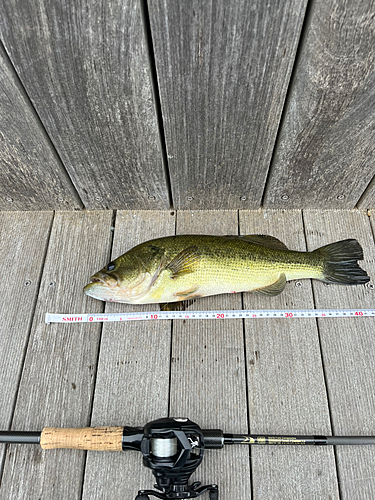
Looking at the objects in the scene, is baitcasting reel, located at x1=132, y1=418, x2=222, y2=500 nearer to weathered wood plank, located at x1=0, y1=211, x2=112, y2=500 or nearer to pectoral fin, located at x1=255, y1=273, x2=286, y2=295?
weathered wood plank, located at x1=0, y1=211, x2=112, y2=500

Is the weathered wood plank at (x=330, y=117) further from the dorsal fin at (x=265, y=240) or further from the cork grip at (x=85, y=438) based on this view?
the cork grip at (x=85, y=438)

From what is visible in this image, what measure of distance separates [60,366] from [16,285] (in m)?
0.66

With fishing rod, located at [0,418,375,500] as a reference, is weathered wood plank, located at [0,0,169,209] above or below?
above

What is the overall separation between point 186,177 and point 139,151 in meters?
0.36

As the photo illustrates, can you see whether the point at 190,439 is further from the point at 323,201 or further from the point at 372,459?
the point at 323,201

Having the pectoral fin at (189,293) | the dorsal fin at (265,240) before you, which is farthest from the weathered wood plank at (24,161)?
the dorsal fin at (265,240)

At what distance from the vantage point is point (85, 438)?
179 centimetres

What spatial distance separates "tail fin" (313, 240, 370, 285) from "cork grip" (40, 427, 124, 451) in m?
1.53

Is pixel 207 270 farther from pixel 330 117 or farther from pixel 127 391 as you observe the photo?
A: pixel 330 117

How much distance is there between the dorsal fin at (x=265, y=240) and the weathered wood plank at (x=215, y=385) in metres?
0.40

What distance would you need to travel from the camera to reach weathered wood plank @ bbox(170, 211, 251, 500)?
1862mm

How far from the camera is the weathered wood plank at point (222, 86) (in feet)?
5.49

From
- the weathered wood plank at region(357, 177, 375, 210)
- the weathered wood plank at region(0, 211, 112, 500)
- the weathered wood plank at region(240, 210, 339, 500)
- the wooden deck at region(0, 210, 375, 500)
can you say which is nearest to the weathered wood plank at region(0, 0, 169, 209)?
the weathered wood plank at region(0, 211, 112, 500)

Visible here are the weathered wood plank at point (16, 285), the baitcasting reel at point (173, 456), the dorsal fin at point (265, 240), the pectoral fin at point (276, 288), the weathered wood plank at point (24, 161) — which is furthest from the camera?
the dorsal fin at point (265, 240)
